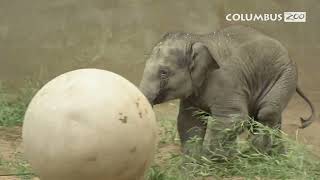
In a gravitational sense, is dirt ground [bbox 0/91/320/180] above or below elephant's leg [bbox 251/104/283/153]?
below

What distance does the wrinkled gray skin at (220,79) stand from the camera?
6.09 meters

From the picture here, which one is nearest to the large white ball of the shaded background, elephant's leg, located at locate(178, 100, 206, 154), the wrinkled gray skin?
the wrinkled gray skin

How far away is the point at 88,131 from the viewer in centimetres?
412

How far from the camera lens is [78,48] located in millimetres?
9695

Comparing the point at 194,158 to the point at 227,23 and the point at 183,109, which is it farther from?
the point at 227,23

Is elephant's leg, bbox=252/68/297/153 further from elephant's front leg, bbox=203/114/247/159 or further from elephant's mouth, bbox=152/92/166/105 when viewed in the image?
elephant's mouth, bbox=152/92/166/105

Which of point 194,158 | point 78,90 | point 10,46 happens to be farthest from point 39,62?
point 78,90

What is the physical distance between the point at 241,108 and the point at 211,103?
233 mm

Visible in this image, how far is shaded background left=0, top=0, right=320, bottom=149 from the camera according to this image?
378 inches

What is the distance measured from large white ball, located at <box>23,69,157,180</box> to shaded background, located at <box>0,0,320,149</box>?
17.3ft

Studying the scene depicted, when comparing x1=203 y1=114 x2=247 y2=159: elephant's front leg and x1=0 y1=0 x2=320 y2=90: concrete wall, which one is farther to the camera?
x1=0 y1=0 x2=320 y2=90: concrete wall

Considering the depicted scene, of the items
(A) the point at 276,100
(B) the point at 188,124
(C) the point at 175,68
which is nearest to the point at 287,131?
(A) the point at 276,100

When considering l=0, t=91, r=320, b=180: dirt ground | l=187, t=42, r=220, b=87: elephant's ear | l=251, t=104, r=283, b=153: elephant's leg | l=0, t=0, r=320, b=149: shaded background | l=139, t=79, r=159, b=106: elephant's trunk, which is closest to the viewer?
l=251, t=104, r=283, b=153: elephant's leg

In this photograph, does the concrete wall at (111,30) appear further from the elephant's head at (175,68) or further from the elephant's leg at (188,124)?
the elephant's head at (175,68)
